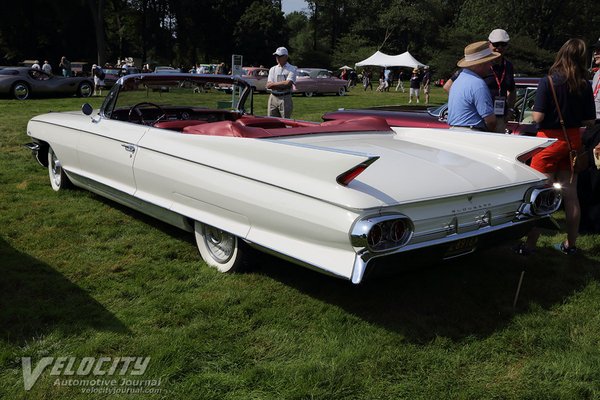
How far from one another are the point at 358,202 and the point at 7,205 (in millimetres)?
3812

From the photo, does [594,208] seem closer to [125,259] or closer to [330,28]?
[125,259]

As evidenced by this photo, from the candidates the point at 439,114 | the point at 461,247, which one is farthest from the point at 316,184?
the point at 439,114

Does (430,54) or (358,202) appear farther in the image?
(430,54)

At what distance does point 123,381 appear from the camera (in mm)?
2367

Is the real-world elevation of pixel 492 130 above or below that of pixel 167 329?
Answer: above

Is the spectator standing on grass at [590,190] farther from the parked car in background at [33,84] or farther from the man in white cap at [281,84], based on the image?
the parked car in background at [33,84]

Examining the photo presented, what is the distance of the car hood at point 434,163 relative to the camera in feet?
9.05

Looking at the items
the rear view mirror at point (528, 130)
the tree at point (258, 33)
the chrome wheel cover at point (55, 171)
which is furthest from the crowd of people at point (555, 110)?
the tree at point (258, 33)

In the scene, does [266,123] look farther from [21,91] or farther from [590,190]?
[21,91]

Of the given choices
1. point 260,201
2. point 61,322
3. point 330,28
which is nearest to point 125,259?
point 61,322

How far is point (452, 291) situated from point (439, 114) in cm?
373

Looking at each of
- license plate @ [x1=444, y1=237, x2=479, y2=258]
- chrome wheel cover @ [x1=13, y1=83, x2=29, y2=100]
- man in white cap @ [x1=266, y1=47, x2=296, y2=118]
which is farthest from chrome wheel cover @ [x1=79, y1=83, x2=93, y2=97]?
license plate @ [x1=444, y1=237, x2=479, y2=258]

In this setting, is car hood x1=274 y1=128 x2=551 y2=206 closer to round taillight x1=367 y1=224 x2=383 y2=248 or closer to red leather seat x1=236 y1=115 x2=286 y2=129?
round taillight x1=367 y1=224 x2=383 y2=248
